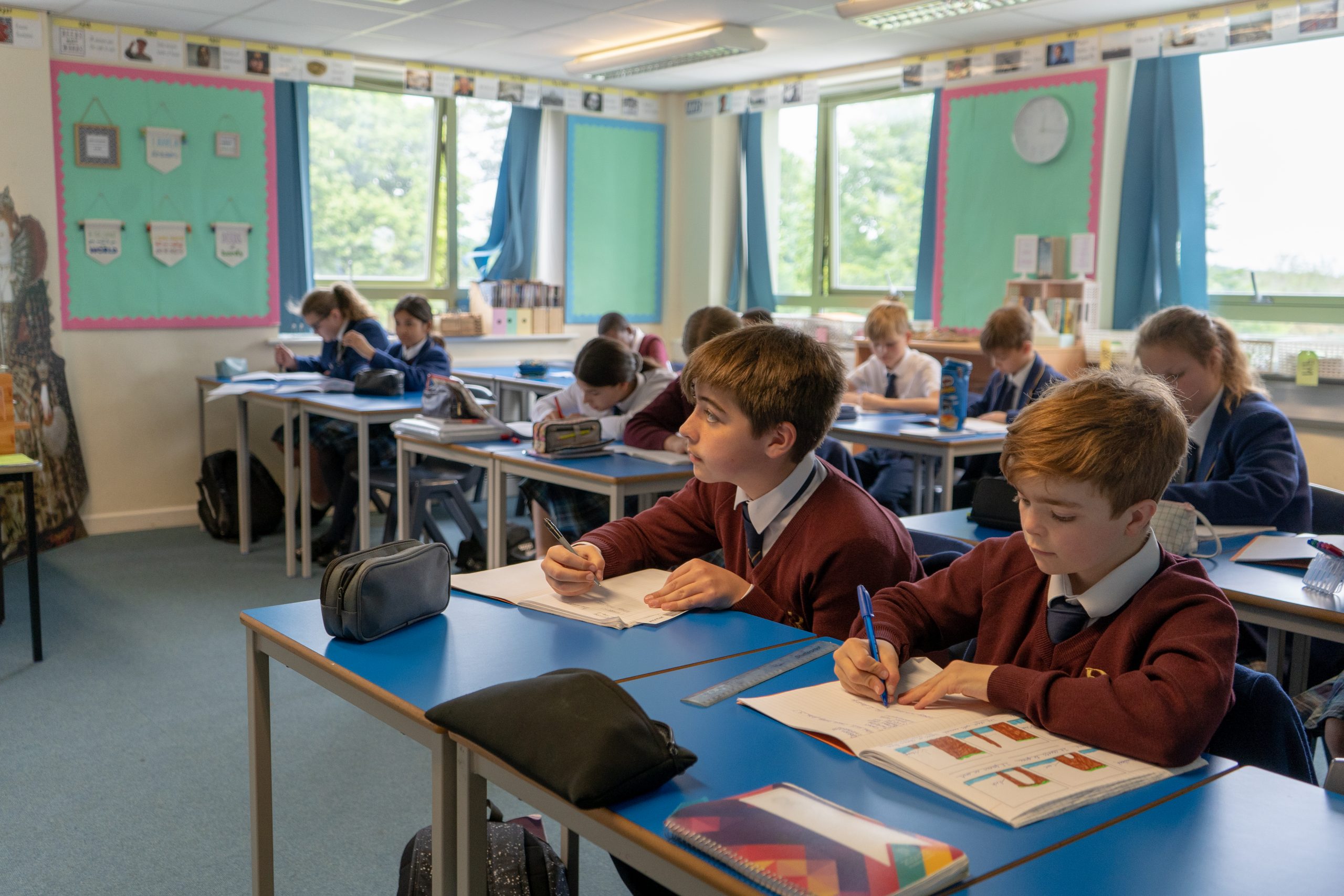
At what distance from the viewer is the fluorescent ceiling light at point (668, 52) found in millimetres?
5699

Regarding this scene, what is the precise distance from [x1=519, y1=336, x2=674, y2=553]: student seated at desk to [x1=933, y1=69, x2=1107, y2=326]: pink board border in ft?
9.42

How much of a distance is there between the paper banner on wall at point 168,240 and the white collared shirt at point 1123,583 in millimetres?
5596

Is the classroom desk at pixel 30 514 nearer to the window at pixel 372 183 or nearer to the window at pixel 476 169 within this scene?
the window at pixel 372 183

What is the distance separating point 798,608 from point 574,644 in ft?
1.33

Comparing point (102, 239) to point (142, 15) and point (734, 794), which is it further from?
point (734, 794)

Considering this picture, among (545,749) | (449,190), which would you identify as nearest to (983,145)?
(449,190)

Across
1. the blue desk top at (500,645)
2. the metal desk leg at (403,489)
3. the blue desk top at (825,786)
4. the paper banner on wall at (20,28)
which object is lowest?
the metal desk leg at (403,489)

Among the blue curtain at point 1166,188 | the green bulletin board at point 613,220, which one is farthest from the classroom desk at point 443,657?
the green bulletin board at point 613,220

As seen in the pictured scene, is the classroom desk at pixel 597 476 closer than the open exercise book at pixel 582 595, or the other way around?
the open exercise book at pixel 582 595

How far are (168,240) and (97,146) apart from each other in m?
0.55

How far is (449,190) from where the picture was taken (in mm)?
7164

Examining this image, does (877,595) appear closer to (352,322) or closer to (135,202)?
(352,322)

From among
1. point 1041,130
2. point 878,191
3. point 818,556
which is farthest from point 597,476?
point 878,191

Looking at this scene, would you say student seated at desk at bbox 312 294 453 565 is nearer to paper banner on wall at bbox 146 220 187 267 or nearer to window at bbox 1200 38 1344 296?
paper banner on wall at bbox 146 220 187 267
